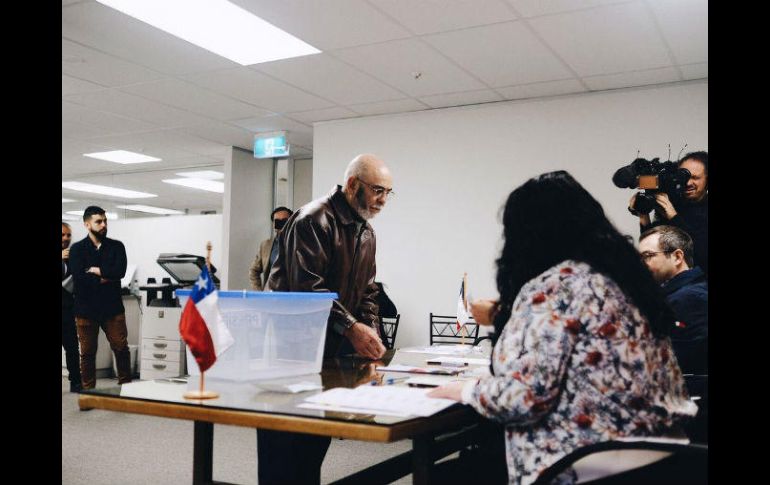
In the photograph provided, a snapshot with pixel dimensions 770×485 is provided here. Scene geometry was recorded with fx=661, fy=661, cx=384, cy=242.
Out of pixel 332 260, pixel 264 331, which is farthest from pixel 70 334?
pixel 264 331

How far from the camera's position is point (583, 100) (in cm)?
530

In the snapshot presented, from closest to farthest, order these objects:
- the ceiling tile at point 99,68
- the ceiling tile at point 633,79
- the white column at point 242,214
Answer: the ceiling tile at point 99,68 → the ceiling tile at point 633,79 → the white column at point 242,214

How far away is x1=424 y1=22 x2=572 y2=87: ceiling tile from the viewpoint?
4.07m

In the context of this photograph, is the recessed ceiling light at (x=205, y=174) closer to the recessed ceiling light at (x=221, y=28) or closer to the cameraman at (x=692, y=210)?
the recessed ceiling light at (x=221, y=28)

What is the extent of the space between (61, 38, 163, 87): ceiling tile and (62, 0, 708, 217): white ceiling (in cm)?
Answer: 1

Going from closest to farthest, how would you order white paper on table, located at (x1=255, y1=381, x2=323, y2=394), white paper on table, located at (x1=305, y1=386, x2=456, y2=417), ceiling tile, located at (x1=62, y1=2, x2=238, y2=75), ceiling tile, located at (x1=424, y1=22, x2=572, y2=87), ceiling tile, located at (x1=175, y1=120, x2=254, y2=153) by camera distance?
white paper on table, located at (x1=305, y1=386, x2=456, y2=417) < white paper on table, located at (x1=255, y1=381, x2=323, y2=394) < ceiling tile, located at (x1=62, y1=2, x2=238, y2=75) < ceiling tile, located at (x1=424, y1=22, x2=572, y2=87) < ceiling tile, located at (x1=175, y1=120, x2=254, y2=153)

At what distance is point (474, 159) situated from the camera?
18.8 ft

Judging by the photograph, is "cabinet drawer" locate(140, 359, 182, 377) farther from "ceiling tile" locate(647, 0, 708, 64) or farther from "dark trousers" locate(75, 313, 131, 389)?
"ceiling tile" locate(647, 0, 708, 64)

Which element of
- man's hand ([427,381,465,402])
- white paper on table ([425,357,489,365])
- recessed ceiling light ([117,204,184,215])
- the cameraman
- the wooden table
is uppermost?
recessed ceiling light ([117,204,184,215])

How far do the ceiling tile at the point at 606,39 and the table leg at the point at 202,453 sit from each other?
117 inches

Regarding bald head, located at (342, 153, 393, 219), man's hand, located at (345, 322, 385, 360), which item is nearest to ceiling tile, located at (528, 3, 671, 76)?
bald head, located at (342, 153, 393, 219)

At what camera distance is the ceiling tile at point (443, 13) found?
11.9 ft

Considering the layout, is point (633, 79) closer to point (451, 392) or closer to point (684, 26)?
point (684, 26)

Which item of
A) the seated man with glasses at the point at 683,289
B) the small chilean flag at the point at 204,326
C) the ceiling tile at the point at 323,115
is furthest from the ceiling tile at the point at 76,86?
the seated man with glasses at the point at 683,289
